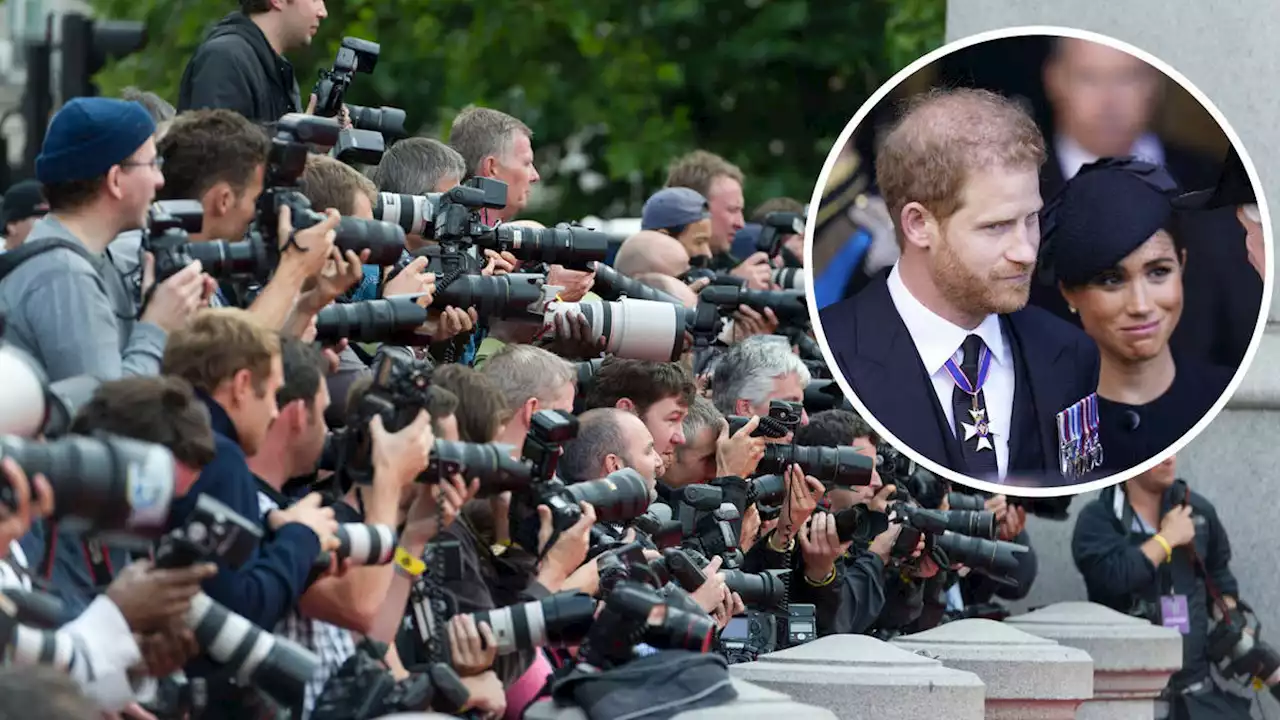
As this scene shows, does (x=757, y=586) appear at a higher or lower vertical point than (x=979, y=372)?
lower

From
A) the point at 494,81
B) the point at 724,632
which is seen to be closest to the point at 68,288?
the point at 724,632

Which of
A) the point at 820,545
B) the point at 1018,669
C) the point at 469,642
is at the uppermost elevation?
the point at 469,642

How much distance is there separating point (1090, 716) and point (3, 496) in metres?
6.67

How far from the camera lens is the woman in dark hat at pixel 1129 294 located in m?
8.73

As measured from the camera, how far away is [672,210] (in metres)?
11.0

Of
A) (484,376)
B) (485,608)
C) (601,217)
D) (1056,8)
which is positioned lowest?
(601,217)

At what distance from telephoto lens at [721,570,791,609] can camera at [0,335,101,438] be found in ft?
10.5

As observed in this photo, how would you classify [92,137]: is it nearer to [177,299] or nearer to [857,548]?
[177,299]

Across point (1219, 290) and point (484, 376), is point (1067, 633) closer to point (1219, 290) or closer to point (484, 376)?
point (1219, 290)

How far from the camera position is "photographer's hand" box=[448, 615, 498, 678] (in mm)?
6434

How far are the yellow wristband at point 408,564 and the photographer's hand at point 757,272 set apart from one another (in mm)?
4508

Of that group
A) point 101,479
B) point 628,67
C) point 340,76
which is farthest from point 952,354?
point 628,67

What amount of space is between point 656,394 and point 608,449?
71cm

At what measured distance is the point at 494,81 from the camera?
62.4 feet
